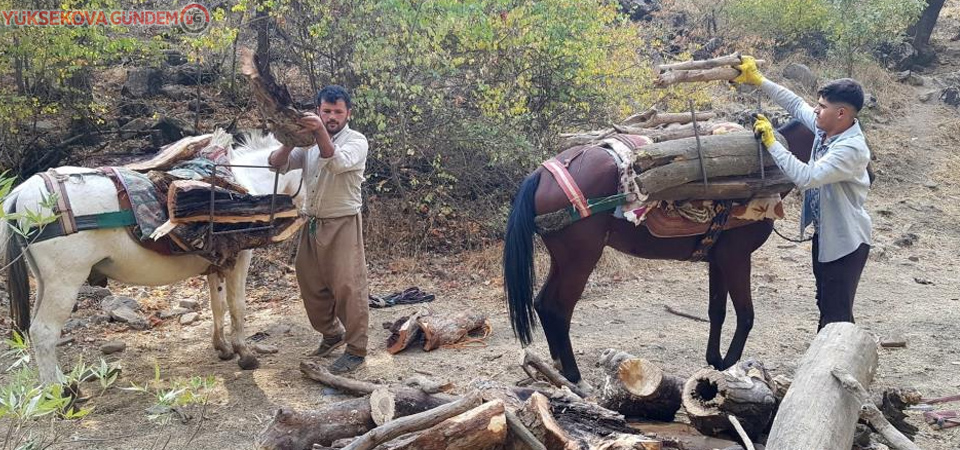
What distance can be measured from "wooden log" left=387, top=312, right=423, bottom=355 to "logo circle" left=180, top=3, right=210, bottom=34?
13.8 feet

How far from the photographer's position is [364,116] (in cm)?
713

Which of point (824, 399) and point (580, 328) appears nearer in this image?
point (824, 399)

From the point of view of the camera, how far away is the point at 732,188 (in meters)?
4.18

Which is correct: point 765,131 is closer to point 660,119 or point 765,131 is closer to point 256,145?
point 660,119

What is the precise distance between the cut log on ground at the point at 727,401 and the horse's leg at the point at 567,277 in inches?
49.8

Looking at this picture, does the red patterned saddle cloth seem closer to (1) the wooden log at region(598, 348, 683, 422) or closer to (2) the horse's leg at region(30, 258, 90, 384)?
(1) the wooden log at region(598, 348, 683, 422)

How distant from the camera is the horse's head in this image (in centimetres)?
464

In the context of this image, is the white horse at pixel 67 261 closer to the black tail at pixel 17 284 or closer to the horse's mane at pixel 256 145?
the black tail at pixel 17 284

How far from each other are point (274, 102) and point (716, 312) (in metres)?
3.08

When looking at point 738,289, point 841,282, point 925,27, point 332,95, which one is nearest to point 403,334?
point 332,95

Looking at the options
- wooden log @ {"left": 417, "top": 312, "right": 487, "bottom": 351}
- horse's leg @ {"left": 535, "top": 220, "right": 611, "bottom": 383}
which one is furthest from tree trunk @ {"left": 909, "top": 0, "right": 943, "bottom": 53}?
horse's leg @ {"left": 535, "top": 220, "right": 611, "bottom": 383}

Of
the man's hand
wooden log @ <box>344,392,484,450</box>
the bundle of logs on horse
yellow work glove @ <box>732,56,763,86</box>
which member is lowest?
the bundle of logs on horse

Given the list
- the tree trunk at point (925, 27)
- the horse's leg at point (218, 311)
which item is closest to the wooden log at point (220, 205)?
the horse's leg at point (218, 311)

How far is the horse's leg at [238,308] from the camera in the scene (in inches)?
188
